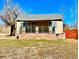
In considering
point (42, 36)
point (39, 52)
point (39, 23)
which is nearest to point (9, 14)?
point (39, 23)

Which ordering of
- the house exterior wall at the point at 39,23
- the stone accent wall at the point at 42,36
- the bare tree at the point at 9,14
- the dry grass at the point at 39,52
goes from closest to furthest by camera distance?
1. the dry grass at the point at 39,52
2. the stone accent wall at the point at 42,36
3. the house exterior wall at the point at 39,23
4. the bare tree at the point at 9,14

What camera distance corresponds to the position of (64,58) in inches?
284

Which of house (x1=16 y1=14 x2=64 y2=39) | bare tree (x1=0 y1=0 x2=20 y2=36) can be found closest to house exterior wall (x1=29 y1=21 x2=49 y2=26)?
house (x1=16 y1=14 x2=64 y2=39)

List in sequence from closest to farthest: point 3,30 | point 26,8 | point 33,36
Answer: point 33,36
point 26,8
point 3,30

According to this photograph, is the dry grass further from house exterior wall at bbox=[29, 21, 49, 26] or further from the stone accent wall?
house exterior wall at bbox=[29, 21, 49, 26]

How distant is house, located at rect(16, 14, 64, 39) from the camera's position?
77.3 ft

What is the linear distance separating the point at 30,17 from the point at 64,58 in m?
18.4

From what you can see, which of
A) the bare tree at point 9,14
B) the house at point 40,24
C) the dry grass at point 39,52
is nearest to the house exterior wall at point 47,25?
the house at point 40,24

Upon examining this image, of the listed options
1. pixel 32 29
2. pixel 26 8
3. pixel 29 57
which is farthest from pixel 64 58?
pixel 26 8

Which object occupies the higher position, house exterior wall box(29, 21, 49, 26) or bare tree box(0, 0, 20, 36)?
bare tree box(0, 0, 20, 36)

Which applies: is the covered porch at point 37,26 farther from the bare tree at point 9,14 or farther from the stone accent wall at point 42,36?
the bare tree at point 9,14

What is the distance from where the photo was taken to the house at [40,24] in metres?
A: 23.6

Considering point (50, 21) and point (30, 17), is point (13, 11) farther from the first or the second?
point (50, 21)

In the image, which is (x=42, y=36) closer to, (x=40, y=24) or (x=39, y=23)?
(x=40, y=24)
